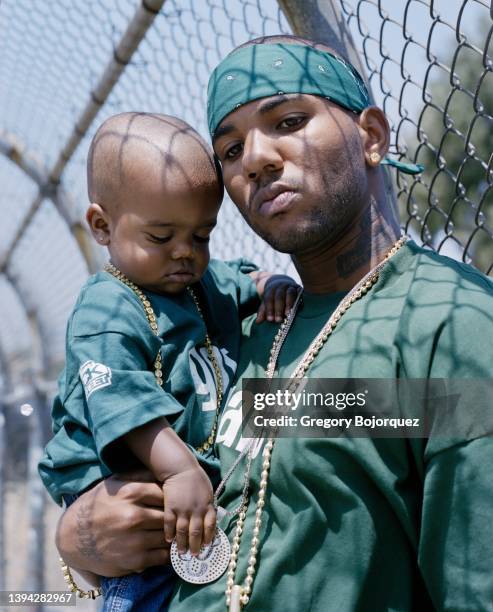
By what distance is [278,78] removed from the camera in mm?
1967

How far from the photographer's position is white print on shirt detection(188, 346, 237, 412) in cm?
195

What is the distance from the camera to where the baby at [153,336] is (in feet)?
5.66

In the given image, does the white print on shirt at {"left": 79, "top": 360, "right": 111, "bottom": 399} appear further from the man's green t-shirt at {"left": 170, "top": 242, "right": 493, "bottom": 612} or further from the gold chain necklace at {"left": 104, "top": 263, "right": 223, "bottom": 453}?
the man's green t-shirt at {"left": 170, "top": 242, "right": 493, "bottom": 612}

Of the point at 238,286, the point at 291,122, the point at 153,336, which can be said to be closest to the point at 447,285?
the point at 291,122

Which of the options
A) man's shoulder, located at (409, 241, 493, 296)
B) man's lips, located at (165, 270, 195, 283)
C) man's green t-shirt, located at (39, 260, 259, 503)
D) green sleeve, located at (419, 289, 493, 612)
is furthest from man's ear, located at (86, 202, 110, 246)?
green sleeve, located at (419, 289, 493, 612)

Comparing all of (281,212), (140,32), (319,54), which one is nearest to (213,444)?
(281,212)

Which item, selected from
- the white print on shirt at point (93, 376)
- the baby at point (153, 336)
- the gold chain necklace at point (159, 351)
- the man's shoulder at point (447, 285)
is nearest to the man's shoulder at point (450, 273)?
the man's shoulder at point (447, 285)

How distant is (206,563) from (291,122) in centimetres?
100

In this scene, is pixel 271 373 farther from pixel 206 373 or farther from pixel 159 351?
pixel 159 351

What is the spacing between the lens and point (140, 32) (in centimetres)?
278

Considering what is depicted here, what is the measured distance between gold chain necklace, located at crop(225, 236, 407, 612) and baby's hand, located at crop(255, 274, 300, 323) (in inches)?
1.1

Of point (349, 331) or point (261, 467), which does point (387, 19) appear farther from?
point (261, 467)

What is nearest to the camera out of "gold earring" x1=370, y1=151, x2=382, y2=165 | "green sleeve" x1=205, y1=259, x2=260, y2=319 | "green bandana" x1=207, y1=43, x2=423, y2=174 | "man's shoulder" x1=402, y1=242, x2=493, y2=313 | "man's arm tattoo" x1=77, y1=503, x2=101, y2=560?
"man's shoulder" x1=402, y1=242, x2=493, y2=313

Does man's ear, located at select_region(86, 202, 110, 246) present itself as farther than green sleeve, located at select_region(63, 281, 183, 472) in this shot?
Yes
